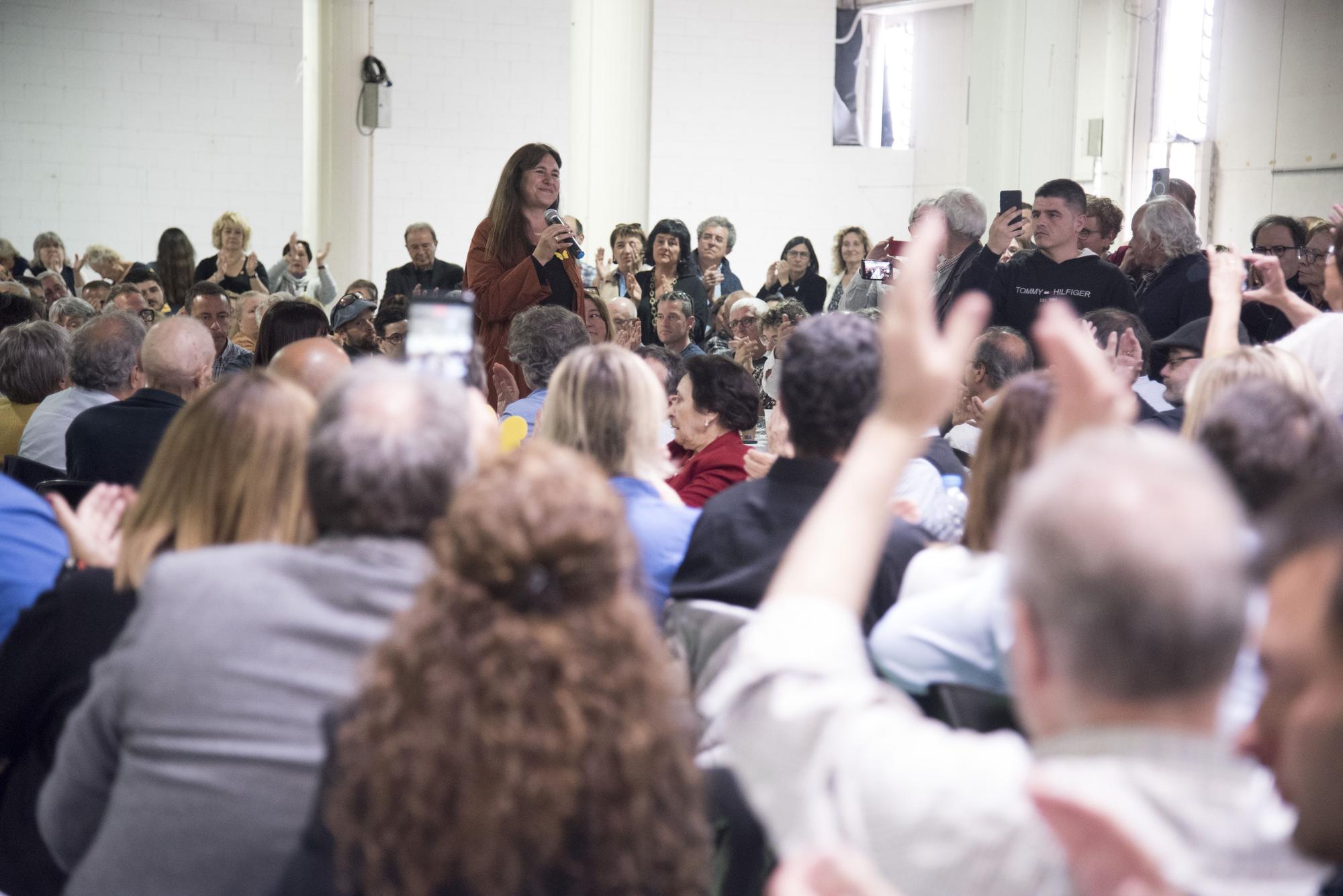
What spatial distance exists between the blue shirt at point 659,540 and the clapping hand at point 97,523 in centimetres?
75

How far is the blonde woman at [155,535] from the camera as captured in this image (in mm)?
1549

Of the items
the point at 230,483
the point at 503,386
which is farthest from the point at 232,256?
the point at 230,483

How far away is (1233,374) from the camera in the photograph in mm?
2055

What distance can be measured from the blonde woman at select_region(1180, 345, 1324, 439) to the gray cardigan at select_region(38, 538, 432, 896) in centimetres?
132

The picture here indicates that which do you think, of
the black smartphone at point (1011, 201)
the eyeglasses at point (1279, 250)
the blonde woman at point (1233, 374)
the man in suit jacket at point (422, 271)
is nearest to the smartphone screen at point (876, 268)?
the black smartphone at point (1011, 201)

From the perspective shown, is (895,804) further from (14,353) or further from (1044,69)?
(1044,69)

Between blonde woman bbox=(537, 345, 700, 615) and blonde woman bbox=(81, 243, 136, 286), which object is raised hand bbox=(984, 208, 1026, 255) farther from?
blonde woman bbox=(81, 243, 136, 286)

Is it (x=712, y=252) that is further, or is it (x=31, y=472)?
(x=712, y=252)

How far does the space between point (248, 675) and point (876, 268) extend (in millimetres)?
3995

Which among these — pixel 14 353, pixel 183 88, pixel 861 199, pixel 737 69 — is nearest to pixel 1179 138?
pixel 861 199

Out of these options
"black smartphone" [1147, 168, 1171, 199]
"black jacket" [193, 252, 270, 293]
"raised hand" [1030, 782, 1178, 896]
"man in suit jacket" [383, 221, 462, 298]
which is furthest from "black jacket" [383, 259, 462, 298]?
"raised hand" [1030, 782, 1178, 896]

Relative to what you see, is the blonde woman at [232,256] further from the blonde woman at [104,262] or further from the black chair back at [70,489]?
the black chair back at [70,489]

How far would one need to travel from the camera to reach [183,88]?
9.58 metres

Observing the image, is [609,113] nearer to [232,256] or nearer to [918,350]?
[232,256]
